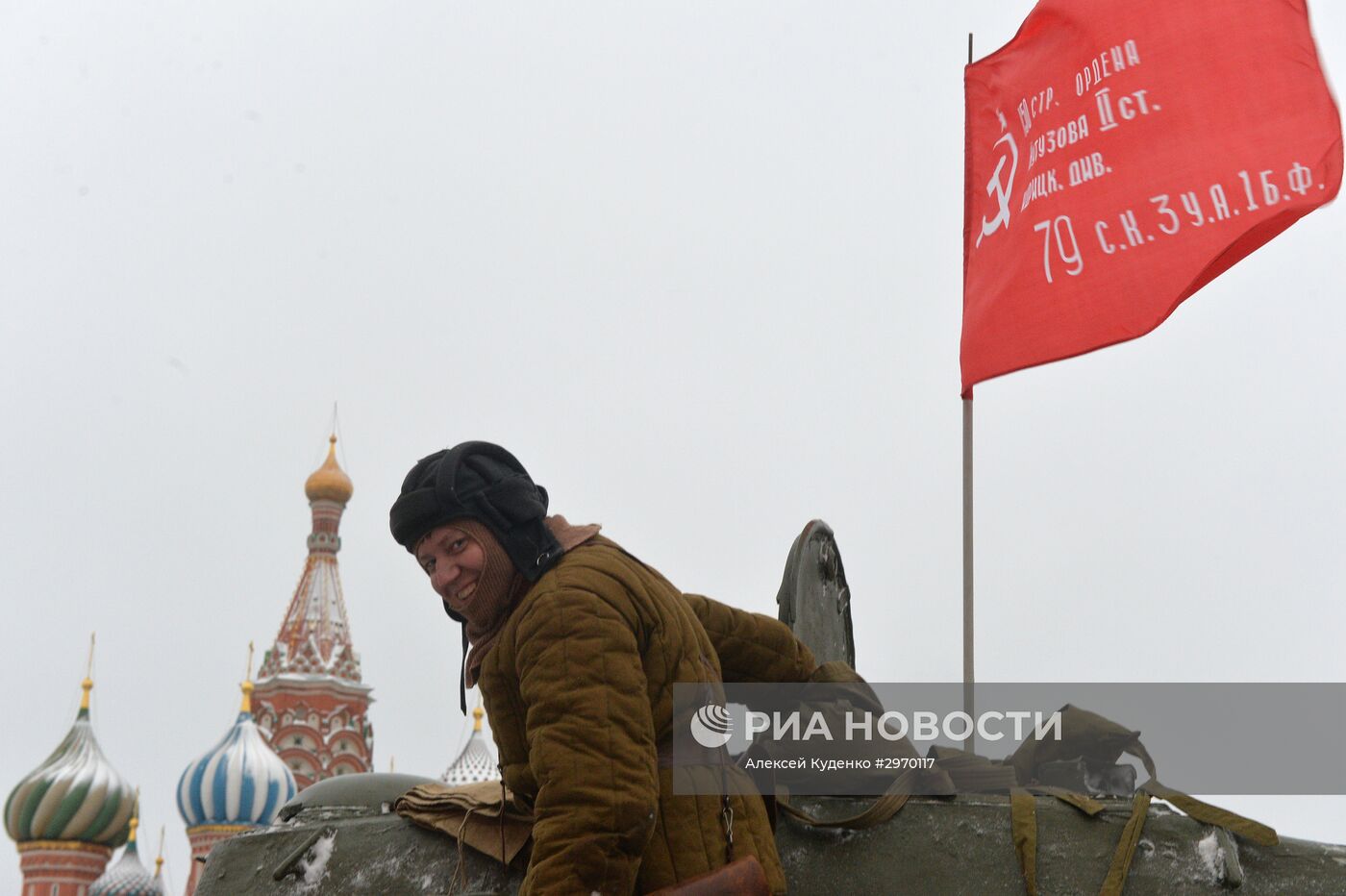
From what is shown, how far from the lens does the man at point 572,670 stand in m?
3.74

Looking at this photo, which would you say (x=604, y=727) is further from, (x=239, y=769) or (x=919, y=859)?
(x=239, y=769)

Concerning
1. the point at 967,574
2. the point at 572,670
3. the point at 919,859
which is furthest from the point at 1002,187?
the point at 572,670

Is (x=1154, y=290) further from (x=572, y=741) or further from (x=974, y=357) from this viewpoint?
(x=572, y=741)

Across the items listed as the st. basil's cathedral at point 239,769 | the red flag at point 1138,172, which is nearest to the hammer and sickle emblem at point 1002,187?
the red flag at point 1138,172

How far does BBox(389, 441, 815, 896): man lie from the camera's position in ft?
12.3

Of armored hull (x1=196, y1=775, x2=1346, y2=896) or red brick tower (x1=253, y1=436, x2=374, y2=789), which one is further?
red brick tower (x1=253, y1=436, x2=374, y2=789)

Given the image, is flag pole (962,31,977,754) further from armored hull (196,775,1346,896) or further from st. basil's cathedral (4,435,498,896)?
st. basil's cathedral (4,435,498,896)

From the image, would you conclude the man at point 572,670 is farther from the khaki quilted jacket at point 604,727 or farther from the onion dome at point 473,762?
the onion dome at point 473,762

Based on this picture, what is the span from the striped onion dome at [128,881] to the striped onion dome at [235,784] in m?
2.98

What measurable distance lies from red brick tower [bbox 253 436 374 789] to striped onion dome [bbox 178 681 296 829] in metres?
5.08

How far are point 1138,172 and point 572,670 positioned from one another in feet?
18.1

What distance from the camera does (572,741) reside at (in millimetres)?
3785

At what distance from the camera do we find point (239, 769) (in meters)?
52.0

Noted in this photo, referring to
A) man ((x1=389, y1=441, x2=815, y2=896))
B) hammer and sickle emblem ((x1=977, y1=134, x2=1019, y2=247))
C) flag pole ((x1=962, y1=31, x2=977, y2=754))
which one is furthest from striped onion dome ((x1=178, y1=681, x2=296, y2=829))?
man ((x1=389, y1=441, x2=815, y2=896))
